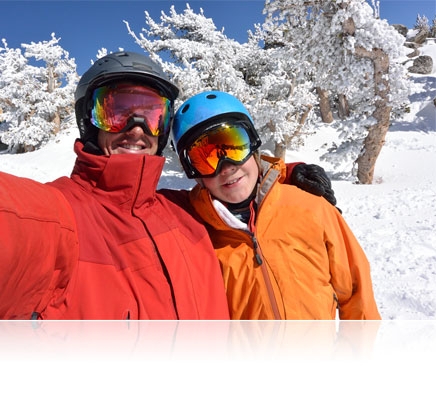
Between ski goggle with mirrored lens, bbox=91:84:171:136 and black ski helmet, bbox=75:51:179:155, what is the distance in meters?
0.05

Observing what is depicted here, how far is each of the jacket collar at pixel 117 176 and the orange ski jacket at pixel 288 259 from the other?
1.66ft

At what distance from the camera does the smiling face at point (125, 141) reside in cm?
236

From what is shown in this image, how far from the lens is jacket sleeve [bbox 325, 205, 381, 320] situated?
2.34 metres

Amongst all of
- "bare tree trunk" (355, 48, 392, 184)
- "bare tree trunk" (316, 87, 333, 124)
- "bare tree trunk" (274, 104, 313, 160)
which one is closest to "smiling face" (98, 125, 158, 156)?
"bare tree trunk" (355, 48, 392, 184)

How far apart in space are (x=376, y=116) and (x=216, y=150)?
487 inches

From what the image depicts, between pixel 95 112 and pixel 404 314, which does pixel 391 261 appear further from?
pixel 95 112

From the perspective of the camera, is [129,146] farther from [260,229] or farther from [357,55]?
[357,55]

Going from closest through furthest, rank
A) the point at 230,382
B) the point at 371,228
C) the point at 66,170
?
the point at 230,382 < the point at 371,228 < the point at 66,170

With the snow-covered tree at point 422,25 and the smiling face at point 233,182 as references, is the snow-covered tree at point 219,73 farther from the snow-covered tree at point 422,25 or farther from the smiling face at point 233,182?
the snow-covered tree at point 422,25

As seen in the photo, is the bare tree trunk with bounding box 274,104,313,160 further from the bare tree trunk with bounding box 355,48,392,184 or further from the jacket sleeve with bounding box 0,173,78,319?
the jacket sleeve with bounding box 0,173,78,319

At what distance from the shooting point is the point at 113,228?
187cm

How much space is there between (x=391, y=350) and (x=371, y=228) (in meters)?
6.35

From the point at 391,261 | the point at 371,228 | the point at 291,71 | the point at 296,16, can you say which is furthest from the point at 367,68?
the point at 391,261

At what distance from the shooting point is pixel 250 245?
228cm
